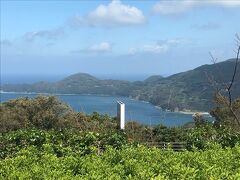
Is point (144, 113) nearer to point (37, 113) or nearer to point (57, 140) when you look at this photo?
point (37, 113)

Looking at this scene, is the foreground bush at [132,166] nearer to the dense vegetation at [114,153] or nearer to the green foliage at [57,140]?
the dense vegetation at [114,153]

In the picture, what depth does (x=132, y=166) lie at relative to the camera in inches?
290

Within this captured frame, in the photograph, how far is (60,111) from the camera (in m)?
30.4

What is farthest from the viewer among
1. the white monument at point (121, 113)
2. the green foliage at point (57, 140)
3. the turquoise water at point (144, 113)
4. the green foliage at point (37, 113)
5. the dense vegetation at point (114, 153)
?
the green foliage at point (37, 113)

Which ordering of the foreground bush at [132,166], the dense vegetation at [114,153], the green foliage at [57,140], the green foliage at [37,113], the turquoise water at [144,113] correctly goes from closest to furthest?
the foreground bush at [132,166], the dense vegetation at [114,153], the green foliage at [57,140], the turquoise water at [144,113], the green foliage at [37,113]

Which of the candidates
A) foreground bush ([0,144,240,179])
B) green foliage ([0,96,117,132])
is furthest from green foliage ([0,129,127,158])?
green foliage ([0,96,117,132])

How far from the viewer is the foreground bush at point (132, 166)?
21.4 feet

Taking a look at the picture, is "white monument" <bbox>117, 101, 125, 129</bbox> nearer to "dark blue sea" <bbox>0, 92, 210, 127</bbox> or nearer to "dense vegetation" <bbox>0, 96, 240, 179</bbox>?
"dense vegetation" <bbox>0, 96, 240, 179</bbox>

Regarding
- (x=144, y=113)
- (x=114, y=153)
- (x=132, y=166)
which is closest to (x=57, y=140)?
(x=114, y=153)

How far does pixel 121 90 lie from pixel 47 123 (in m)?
69.8

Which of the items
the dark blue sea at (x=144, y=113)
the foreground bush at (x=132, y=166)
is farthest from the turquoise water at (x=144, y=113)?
the foreground bush at (x=132, y=166)

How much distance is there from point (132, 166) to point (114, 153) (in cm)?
142

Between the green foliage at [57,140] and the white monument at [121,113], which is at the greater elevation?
the white monument at [121,113]

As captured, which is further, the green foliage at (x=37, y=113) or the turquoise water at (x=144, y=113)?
the green foliage at (x=37, y=113)
